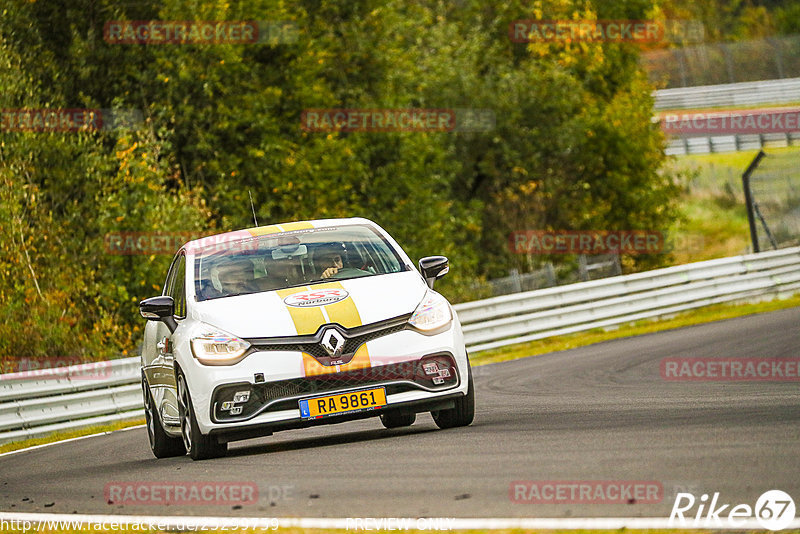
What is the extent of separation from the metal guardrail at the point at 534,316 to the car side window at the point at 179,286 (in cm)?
594

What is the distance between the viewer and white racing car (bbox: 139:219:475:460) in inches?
326

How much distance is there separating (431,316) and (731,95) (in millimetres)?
51582

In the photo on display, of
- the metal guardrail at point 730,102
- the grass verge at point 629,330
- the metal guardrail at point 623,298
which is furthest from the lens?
the metal guardrail at point 730,102

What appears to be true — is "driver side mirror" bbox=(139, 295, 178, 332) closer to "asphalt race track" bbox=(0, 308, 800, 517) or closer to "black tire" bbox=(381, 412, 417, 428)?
"asphalt race track" bbox=(0, 308, 800, 517)

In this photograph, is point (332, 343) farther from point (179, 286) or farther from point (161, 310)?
point (179, 286)

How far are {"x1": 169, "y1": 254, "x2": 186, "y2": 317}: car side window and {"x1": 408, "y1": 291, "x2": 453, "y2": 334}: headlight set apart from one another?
5.78ft

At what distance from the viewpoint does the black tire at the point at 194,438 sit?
8.61 meters

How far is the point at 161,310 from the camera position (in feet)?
30.7

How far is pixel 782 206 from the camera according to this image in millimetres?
26078

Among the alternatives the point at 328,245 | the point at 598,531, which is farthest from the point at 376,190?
the point at 598,531

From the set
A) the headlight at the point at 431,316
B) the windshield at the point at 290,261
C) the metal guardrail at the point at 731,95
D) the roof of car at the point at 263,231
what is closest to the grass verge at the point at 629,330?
the roof of car at the point at 263,231

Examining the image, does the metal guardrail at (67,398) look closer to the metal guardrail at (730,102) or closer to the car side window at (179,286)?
the car side window at (179,286)

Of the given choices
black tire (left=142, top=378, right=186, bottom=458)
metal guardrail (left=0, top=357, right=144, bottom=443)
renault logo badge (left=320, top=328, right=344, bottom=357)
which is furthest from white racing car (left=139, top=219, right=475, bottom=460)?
metal guardrail (left=0, top=357, right=144, bottom=443)

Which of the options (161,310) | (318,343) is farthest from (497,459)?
(161,310)
